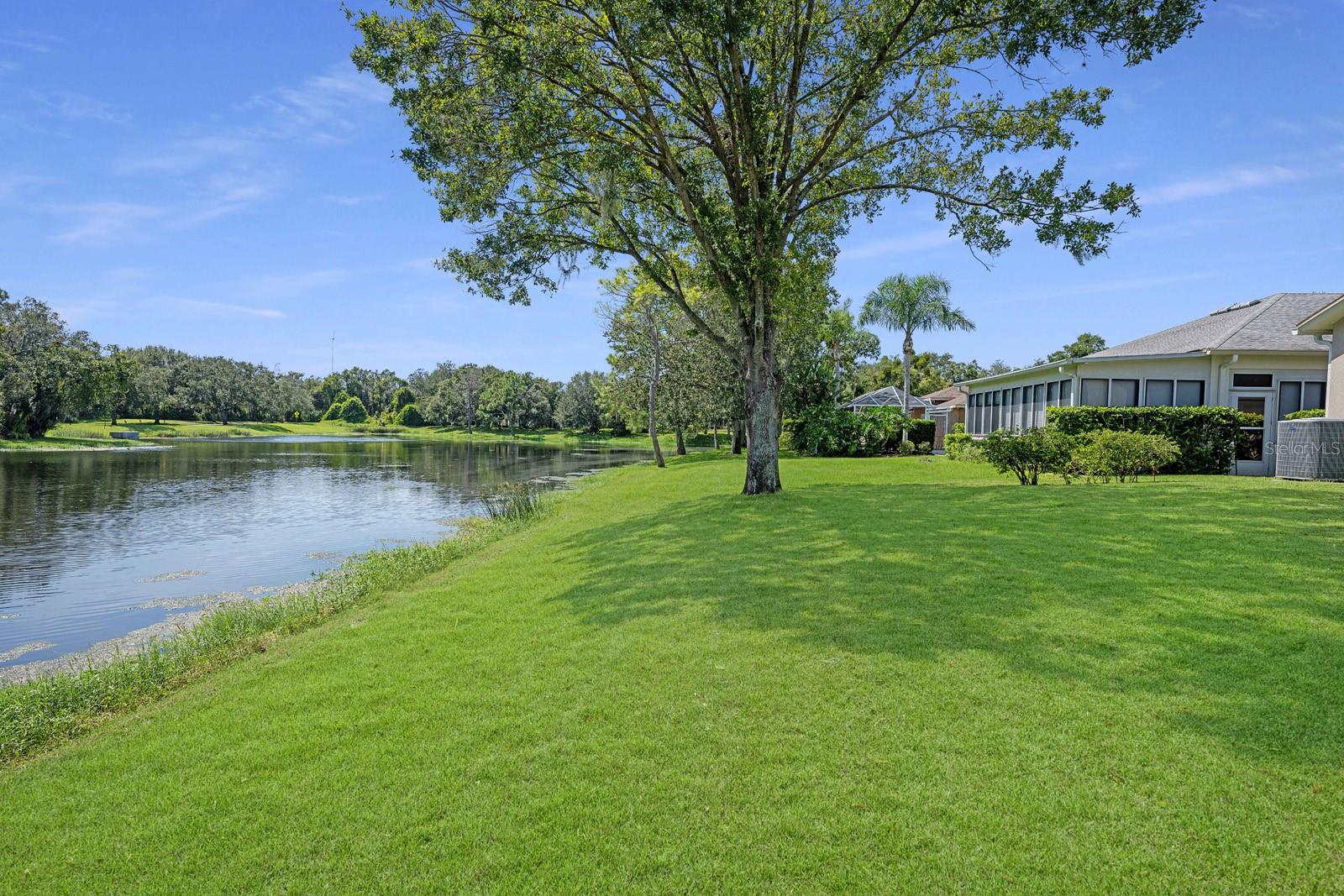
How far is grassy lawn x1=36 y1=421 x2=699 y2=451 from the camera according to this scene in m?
57.9

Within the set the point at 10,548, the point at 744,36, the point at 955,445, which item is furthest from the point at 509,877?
the point at 955,445

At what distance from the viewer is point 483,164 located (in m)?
13.4

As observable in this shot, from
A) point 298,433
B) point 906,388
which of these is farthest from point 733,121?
point 298,433

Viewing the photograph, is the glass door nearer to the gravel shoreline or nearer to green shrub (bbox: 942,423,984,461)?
green shrub (bbox: 942,423,984,461)

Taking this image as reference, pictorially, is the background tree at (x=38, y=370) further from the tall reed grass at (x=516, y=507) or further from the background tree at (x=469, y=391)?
the tall reed grass at (x=516, y=507)

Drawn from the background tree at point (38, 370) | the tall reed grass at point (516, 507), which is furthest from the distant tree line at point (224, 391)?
the tall reed grass at point (516, 507)

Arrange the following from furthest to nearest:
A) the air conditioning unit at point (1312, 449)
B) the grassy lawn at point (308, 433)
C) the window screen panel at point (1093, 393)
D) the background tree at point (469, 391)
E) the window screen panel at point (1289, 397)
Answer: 1. the background tree at point (469, 391)
2. the grassy lawn at point (308, 433)
3. the window screen panel at point (1093, 393)
4. the window screen panel at point (1289, 397)
5. the air conditioning unit at point (1312, 449)

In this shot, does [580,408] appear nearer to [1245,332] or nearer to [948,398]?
[948,398]

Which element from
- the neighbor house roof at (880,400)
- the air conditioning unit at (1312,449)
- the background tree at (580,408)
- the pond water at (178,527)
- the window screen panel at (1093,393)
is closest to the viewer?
the pond water at (178,527)

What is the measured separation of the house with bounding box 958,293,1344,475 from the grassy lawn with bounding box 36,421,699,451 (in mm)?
37477

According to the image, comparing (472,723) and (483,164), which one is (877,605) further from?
(483,164)

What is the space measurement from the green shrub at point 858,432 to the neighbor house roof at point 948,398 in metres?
8.98

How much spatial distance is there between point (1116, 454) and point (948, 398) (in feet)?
97.2

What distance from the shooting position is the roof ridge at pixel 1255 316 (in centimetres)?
1904
